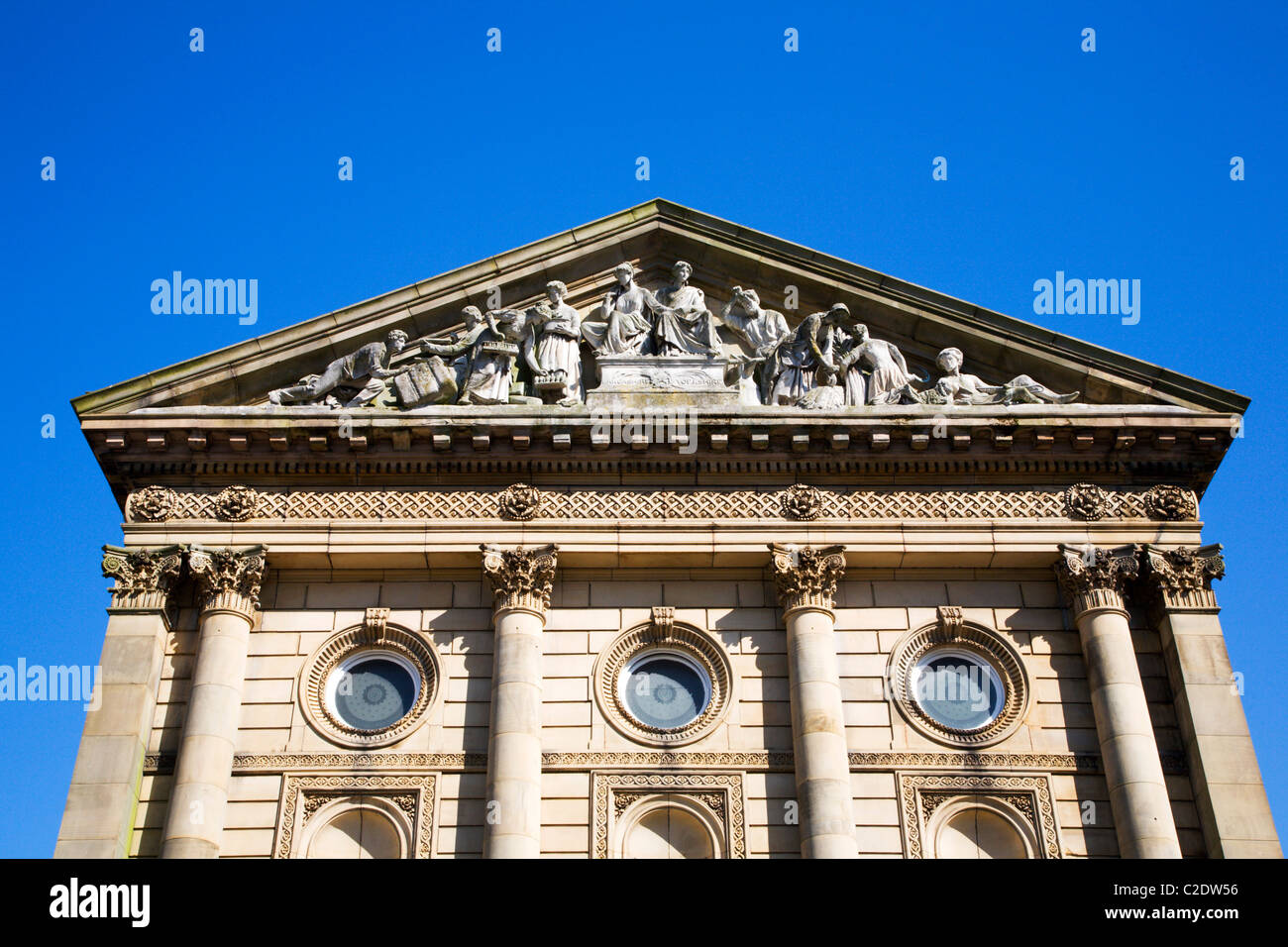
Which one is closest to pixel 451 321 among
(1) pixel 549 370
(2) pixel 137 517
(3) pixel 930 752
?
(1) pixel 549 370

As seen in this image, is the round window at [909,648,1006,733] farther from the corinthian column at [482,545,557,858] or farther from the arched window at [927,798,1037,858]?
the corinthian column at [482,545,557,858]

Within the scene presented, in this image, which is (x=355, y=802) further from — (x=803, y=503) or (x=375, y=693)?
(x=803, y=503)

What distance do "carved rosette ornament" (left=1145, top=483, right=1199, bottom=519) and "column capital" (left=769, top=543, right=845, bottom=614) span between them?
226 inches

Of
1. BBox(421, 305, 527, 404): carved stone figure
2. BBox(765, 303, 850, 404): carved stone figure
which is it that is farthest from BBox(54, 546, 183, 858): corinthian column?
BBox(765, 303, 850, 404): carved stone figure

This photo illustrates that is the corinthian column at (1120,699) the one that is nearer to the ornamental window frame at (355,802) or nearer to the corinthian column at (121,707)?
the ornamental window frame at (355,802)

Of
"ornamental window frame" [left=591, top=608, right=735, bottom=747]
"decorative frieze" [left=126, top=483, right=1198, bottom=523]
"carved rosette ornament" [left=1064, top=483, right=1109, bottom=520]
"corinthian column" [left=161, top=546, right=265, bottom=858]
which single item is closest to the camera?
"corinthian column" [left=161, top=546, right=265, bottom=858]

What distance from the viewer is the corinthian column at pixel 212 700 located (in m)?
23.7

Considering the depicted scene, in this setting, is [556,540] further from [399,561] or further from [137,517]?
[137,517]

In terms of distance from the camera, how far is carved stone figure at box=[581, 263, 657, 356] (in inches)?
1125

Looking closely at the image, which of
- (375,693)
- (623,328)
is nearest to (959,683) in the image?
(623,328)

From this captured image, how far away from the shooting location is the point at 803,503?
26.9 meters

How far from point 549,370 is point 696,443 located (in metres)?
3.16

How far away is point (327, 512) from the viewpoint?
2692 centimetres

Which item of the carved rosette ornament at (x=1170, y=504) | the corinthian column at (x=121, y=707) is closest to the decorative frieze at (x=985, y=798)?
the carved rosette ornament at (x=1170, y=504)
